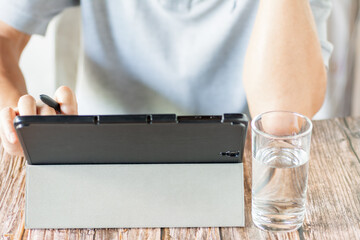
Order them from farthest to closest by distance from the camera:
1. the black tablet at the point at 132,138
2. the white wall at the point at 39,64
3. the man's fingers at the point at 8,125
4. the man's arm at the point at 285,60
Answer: the white wall at the point at 39,64 < the man's arm at the point at 285,60 < the man's fingers at the point at 8,125 < the black tablet at the point at 132,138

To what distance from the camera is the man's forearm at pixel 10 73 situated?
104 cm

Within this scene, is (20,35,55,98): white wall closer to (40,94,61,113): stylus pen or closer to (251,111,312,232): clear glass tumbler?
(40,94,61,113): stylus pen

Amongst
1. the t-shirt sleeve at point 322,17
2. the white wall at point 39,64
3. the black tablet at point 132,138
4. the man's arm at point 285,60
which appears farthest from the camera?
the white wall at point 39,64

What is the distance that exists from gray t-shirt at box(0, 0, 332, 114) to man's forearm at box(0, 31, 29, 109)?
2.0 inches

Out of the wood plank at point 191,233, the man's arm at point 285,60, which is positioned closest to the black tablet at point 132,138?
the wood plank at point 191,233

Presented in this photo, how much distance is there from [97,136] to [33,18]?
62cm

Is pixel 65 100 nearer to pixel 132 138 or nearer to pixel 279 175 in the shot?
pixel 132 138

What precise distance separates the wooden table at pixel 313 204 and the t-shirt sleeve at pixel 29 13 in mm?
369

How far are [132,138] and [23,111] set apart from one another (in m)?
0.23

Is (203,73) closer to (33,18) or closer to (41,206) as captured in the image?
(33,18)

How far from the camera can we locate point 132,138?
0.68 meters

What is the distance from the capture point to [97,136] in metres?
0.68

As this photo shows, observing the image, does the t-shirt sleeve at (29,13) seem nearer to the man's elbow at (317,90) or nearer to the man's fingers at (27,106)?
the man's fingers at (27,106)

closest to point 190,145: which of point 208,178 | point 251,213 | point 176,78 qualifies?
point 208,178
